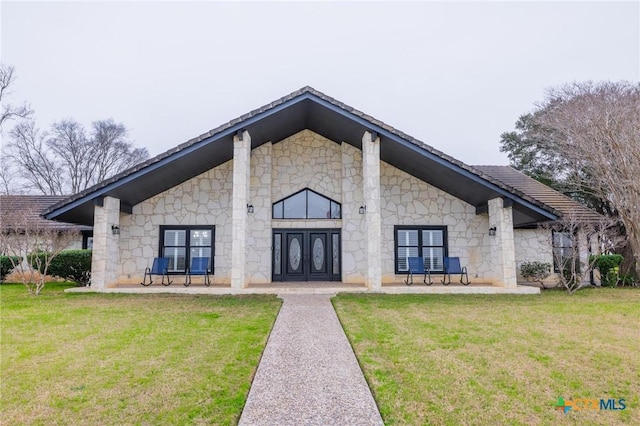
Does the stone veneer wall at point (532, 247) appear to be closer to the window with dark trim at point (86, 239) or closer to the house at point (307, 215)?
the house at point (307, 215)

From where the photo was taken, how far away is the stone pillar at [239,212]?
10180mm

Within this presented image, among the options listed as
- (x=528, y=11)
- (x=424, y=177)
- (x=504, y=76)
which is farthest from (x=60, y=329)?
(x=504, y=76)

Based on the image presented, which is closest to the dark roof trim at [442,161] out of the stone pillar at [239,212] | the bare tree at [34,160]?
the stone pillar at [239,212]

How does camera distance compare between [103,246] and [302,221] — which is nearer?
[103,246]

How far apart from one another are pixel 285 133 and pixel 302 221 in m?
3.06

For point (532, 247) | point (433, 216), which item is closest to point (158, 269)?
point (433, 216)

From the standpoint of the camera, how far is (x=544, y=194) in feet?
47.4

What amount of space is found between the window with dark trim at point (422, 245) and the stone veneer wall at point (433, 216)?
0.17m

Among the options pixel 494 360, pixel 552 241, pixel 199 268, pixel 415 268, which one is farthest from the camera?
pixel 552 241

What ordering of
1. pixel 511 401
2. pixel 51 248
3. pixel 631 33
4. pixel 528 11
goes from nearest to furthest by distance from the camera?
pixel 511 401 < pixel 51 248 < pixel 528 11 < pixel 631 33

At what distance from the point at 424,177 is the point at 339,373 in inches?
370

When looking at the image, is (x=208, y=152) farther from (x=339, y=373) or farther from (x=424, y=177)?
(x=339, y=373)

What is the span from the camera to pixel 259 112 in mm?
9969

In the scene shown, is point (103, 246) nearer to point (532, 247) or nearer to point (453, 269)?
point (453, 269)
